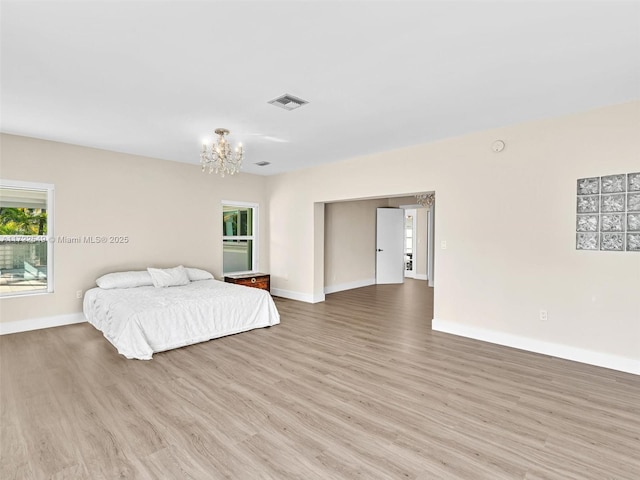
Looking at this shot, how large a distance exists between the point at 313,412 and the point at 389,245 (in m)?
6.47

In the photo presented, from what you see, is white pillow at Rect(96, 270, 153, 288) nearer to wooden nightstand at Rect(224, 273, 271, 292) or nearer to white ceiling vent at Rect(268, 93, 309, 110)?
wooden nightstand at Rect(224, 273, 271, 292)

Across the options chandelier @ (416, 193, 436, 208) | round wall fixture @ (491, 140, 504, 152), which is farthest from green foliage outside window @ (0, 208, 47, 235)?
chandelier @ (416, 193, 436, 208)

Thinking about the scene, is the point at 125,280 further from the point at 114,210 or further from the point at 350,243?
the point at 350,243

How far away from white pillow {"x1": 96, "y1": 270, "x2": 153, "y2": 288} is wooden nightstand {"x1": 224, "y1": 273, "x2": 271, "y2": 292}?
1.58 m

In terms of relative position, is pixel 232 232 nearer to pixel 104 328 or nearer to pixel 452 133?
pixel 104 328

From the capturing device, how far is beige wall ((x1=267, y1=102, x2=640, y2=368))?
10.8 ft

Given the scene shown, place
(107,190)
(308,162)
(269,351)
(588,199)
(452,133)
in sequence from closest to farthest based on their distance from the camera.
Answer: (588,199) → (269,351) → (452,133) → (107,190) → (308,162)

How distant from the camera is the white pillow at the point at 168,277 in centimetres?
498

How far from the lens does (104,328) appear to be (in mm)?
4051

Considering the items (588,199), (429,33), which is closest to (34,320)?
(429,33)

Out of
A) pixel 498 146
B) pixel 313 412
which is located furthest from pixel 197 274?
pixel 498 146

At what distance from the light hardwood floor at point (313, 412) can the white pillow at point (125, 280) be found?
0.89 m

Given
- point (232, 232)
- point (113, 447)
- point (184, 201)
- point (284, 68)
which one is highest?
point (284, 68)

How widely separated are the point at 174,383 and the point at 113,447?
35.5 inches
